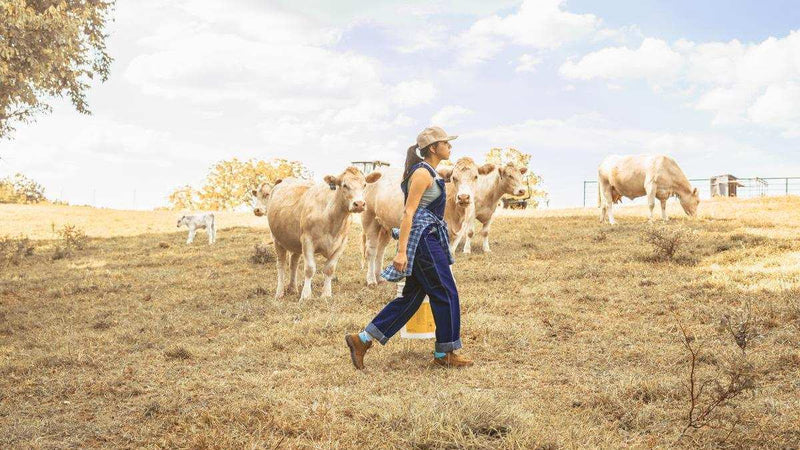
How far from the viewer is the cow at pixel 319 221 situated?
35.8 ft

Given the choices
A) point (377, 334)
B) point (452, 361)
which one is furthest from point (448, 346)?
point (377, 334)

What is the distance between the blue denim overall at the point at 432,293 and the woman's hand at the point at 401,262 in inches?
9.6

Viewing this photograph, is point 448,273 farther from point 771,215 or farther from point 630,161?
point 771,215

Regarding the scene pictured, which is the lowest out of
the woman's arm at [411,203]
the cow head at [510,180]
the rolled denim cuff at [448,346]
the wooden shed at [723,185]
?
the rolled denim cuff at [448,346]

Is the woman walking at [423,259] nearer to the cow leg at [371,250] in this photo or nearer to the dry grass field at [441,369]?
the dry grass field at [441,369]

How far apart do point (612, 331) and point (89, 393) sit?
6.35m

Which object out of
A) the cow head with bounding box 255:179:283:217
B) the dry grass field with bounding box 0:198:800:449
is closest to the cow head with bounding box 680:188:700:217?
the dry grass field with bounding box 0:198:800:449

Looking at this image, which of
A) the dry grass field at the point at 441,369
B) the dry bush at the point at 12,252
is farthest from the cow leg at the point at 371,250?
the dry bush at the point at 12,252

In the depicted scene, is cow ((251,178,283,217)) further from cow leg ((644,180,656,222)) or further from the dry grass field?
cow leg ((644,180,656,222))

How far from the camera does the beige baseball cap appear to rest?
652cm

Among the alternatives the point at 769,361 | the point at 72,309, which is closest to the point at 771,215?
the point at 769,361

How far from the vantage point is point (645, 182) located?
75.4 feet

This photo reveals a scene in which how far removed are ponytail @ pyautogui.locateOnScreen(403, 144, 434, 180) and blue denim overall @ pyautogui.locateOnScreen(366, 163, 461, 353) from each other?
5.0 inches

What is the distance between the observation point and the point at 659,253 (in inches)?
547
